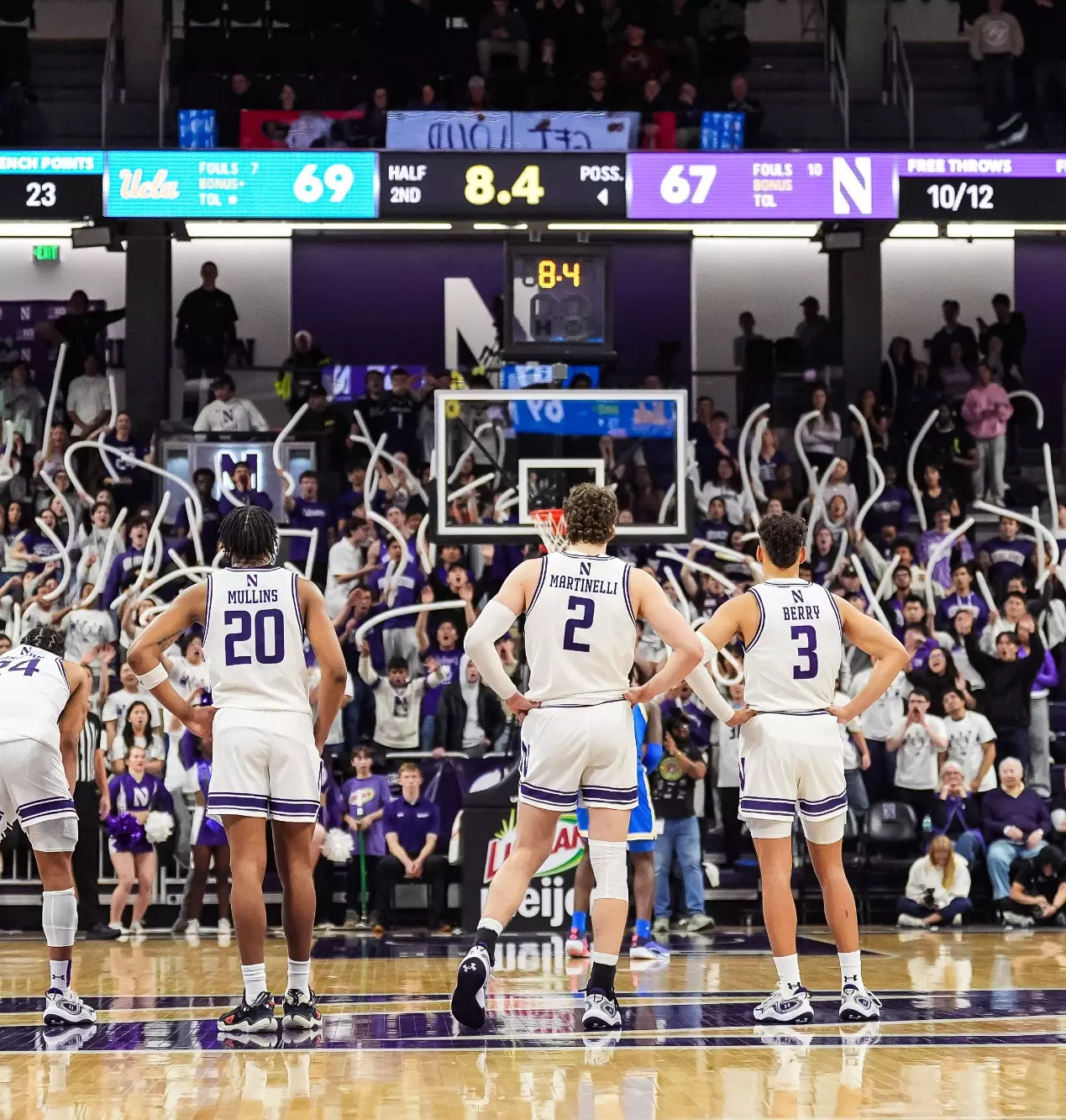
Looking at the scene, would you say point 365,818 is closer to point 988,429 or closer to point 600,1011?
point 600,1011

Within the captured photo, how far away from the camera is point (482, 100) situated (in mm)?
20109

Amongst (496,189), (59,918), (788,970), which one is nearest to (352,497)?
(496,189)

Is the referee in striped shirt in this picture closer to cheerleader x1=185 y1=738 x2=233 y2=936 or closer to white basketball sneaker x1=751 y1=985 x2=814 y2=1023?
cheerleader x1=185 y1=738 x2=233 y2=936

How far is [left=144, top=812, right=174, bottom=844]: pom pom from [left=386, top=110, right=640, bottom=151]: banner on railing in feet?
23.8

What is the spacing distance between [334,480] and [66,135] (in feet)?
20.1

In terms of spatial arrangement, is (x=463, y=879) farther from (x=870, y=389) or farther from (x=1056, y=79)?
(x=1056, y=79)

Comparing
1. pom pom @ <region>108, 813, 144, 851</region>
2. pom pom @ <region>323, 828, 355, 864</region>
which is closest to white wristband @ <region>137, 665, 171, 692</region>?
pom pom @ <region>323, 828, 355, 864</region>

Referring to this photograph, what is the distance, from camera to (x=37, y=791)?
816cm

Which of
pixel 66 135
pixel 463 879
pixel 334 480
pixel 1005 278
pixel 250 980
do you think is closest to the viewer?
pixel 250 980

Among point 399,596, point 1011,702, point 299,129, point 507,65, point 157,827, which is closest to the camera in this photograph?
point 157,827

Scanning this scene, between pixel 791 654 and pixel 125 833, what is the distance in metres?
7.87

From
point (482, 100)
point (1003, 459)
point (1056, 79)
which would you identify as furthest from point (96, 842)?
point (1056, 79)

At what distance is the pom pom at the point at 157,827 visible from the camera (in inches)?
558

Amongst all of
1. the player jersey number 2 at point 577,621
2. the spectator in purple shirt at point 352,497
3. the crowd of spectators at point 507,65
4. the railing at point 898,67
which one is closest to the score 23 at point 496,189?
the crowd of spectators at point 507,65
